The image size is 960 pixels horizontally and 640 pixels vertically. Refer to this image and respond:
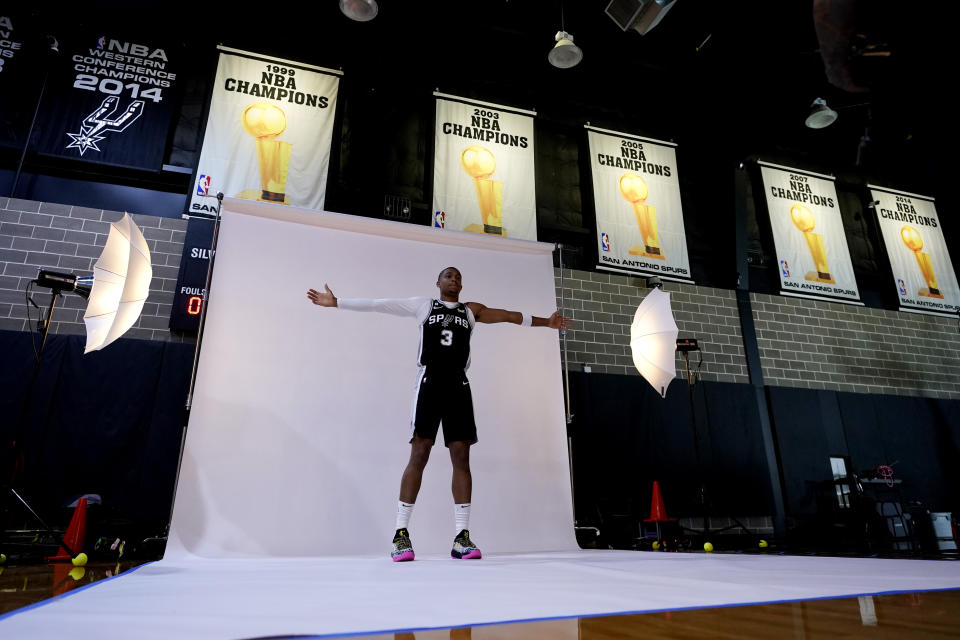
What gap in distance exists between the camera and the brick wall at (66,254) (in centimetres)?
503

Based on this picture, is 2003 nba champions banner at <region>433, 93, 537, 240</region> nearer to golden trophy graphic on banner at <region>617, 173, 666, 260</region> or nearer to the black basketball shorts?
golden trophy graphic on banner at <region>617, 173, 666, 260</region>

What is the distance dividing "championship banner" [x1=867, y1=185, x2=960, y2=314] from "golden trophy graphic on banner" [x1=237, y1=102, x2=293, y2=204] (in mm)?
8150

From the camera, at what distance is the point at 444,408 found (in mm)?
3293

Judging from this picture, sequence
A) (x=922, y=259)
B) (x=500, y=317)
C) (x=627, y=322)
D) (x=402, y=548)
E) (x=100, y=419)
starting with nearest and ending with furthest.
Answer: (x=402, y=548)
(x=500, y=317)
(x=100, y=419)
(x=627, y=322)
(x=922, y=259)

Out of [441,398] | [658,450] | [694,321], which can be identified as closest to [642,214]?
[694,321]

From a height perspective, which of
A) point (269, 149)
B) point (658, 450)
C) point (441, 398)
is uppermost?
point (269, 149)

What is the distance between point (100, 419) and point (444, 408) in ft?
11.1

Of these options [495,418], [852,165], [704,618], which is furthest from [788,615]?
[852,165]

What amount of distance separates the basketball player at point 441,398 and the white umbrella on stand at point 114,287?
52.1 inches

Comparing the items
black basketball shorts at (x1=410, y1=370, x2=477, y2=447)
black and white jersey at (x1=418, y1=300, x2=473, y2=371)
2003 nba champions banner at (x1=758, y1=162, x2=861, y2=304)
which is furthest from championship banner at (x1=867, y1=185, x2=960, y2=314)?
black basketball shorts at (x1=410, y1=370, x2=477, y2=447)

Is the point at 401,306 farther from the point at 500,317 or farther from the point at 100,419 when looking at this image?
the point at 100,419

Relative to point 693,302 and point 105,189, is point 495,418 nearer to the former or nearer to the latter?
point 693,302

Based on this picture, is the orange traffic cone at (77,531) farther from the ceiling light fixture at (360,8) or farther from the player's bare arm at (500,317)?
the ceiling light fixture at (360,8)

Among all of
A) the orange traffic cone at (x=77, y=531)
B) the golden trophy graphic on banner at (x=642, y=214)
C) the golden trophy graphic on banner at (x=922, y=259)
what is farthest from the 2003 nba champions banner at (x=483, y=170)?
the golden trophy graphic on banner at (x=922, y=259)
